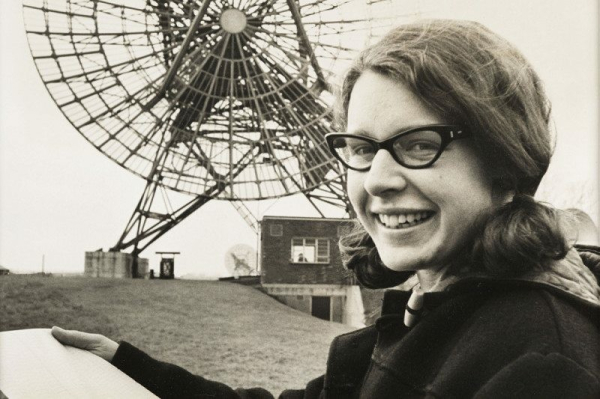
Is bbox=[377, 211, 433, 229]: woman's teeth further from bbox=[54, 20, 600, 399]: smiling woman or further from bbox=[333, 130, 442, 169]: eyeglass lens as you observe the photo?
bbox=[333, 130, 442, 169]: eyeglass lens

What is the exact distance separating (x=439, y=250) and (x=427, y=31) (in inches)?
22.1

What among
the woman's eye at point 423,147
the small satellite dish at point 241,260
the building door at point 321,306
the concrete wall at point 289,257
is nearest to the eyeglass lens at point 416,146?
the woman's eye at point 423,147

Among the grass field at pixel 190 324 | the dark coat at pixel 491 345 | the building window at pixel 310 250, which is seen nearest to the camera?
the dark coat at pixel 491 345

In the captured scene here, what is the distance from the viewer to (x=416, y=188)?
5.16 feet

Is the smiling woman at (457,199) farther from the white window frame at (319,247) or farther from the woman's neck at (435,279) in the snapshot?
the white window frame at (319,247)

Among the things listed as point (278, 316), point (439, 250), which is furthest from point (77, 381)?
point (278, 316)

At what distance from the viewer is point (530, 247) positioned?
145 centimetres

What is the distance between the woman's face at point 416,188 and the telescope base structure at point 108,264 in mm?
18452

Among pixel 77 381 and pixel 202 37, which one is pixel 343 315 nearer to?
pixel 202 37

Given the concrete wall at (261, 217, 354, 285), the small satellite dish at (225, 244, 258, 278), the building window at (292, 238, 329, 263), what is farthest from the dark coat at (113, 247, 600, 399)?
the small satellite dish at (225, 244, 258, 278)

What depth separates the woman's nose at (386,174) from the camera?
5.18 feet

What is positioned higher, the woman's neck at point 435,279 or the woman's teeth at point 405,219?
the woman's teeth at point 405,219

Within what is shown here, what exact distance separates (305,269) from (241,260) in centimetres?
491

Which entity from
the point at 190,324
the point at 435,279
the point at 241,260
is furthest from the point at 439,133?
the point at 241,260
